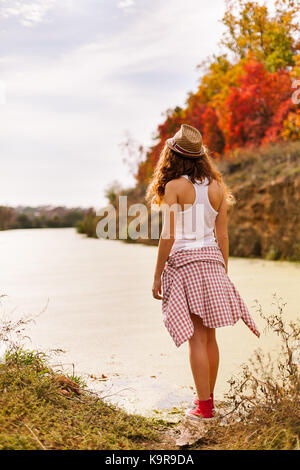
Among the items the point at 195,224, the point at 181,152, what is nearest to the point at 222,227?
the point at 195,224

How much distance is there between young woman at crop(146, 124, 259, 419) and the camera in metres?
2.73

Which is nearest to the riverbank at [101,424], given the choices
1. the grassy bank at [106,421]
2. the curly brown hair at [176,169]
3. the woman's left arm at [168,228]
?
the grassy bank at [106,421]

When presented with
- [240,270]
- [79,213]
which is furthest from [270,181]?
[79,213]

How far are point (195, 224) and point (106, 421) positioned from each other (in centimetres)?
107

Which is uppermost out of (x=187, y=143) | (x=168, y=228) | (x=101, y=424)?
(x=187, y=143)

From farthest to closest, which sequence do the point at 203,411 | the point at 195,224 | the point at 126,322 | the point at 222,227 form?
1. the point at 126,322
2. the point at 222,227
3. the point at 195,224
4. the point at 203,411

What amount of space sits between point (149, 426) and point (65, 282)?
21.4 ft

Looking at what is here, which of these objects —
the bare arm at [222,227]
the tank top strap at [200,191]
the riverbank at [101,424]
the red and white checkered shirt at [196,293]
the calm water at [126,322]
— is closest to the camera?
the riverbank at [101,424]

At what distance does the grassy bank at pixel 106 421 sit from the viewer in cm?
217

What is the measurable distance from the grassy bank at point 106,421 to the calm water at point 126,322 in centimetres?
46

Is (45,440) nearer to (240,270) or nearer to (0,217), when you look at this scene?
(240,270)

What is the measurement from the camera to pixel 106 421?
2.57 meters

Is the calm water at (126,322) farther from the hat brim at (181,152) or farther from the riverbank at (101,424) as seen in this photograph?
the hat brim at (181,152)

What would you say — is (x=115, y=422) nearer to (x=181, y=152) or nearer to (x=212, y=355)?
(x=212, y=355)
